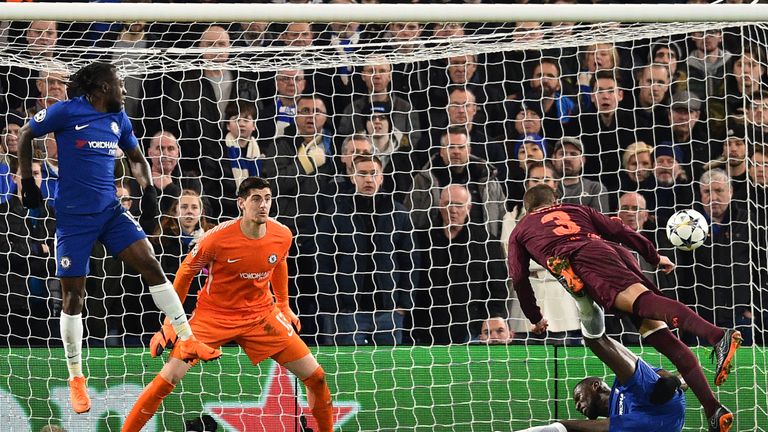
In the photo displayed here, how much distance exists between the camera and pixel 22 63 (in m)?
7.53

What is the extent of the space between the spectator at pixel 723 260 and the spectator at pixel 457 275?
135 cm

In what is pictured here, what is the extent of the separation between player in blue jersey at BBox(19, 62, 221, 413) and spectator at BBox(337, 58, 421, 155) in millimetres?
2515

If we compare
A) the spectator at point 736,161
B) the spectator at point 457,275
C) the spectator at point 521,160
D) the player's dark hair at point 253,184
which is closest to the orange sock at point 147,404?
the player's dark hair at point 253,184

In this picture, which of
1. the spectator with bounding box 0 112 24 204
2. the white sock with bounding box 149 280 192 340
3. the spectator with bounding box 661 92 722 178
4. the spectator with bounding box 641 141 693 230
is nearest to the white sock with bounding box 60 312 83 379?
the white sock with bounding box 149 280 192 340

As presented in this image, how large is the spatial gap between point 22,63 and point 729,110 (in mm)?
4809

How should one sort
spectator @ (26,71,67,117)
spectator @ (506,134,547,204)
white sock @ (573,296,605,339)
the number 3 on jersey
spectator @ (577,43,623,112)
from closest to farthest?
1. the number 3 on jersey
2. white sock @ (573,296,605,339)
3. spectator @ (506,134,547,204)
4. spectator @ (26,71,67,117)
5. spectator @ (577,43,623,112)

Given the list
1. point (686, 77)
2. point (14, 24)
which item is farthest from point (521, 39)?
point (14, 24)

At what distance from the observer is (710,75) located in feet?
28.2

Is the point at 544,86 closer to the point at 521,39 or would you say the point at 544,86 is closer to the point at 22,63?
the point at 521,39

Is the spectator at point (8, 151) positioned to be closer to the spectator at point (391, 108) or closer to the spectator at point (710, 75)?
the spectator at point (391, 108)

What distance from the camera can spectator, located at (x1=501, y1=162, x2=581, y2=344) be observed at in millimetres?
8055

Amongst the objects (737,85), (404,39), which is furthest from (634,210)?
(404,39)

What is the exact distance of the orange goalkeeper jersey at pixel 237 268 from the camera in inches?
277

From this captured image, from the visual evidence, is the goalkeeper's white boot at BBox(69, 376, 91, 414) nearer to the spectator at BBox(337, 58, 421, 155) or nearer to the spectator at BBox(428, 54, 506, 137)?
the spectator at BBox(337, 58, 421, 155)
